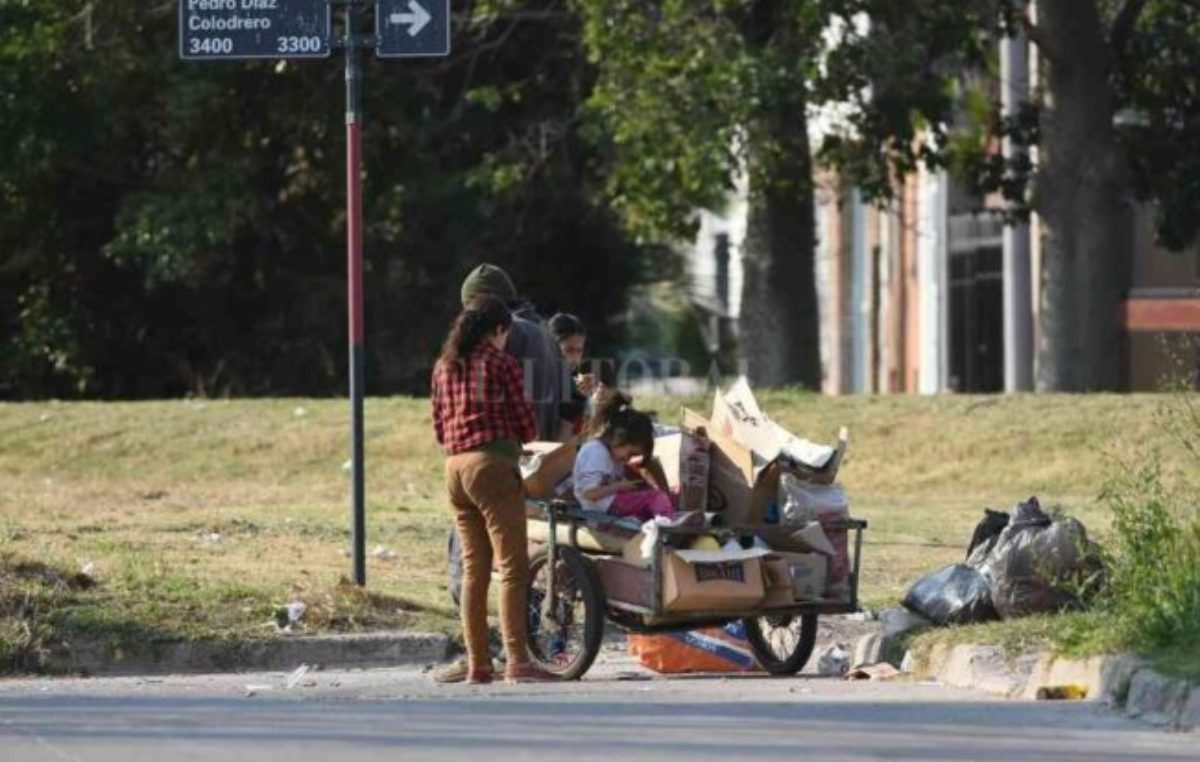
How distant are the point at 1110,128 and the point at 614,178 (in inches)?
202

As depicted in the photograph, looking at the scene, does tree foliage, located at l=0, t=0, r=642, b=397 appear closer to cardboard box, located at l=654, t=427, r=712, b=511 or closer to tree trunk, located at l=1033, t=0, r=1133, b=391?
tree trunk, located at l=1033, t=0, r=1133, b=391

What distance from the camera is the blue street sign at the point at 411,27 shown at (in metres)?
14.3

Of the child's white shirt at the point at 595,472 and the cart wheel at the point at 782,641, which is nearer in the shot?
the child's white shirt at the point at 595,472

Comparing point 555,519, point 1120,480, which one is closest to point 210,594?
point 555,519

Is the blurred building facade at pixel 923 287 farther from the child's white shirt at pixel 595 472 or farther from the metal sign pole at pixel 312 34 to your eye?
the child's white shirt at pixel 595 472

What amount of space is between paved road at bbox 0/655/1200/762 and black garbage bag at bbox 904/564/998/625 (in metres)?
0.77

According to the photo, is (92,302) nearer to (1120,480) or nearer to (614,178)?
(614,178)

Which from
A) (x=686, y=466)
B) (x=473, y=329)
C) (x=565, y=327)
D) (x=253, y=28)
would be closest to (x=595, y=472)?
(x=686, y=466)

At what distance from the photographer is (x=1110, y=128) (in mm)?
28203

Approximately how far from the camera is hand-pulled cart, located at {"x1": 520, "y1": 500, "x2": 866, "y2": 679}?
12414 millimetres

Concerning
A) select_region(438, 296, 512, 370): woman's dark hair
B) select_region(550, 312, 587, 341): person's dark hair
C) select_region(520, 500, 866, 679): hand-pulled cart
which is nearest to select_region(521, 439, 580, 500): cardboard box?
select_region(520, 500, 866, 679): hand-pulled cart

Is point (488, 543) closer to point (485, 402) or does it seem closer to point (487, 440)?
point (487, 440)

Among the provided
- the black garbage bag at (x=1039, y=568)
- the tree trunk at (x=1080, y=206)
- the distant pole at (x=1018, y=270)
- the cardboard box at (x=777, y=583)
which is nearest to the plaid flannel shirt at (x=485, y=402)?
the cardboard box at (x=777, y=583)

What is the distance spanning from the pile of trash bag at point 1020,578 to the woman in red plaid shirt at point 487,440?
203cm
